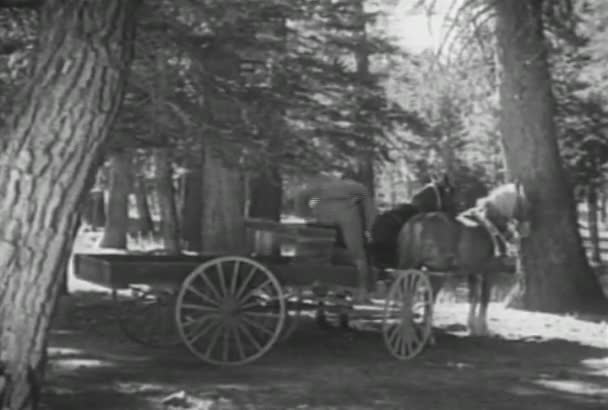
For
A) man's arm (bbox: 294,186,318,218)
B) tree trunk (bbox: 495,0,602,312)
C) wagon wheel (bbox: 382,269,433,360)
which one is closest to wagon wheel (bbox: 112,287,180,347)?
man's arm (bbox: 294,186,318,218)

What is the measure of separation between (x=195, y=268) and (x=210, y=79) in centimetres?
249

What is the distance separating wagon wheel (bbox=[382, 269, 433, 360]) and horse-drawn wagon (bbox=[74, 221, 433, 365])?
0.01m

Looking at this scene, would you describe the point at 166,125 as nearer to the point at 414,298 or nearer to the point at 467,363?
the point at 414,298

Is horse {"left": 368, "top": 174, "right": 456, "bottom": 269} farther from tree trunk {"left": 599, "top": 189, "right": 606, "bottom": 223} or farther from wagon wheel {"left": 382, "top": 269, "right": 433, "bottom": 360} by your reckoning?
tree trunk {"left": 599, "top": 189, "right": 606, "bottom": 223}

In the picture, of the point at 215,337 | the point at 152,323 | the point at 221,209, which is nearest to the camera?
the point at 215,337

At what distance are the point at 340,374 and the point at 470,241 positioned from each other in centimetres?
377

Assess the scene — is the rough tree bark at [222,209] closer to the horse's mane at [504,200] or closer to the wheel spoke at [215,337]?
the horse's mane at [504,200]

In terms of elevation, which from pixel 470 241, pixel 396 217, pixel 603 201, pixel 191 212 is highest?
pixel 603 201

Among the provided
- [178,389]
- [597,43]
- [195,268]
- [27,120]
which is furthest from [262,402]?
[597,43]

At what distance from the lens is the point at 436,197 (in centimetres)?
1361

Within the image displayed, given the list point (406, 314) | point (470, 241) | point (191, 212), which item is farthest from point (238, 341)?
point (191, 212)

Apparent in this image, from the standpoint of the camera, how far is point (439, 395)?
959 cm

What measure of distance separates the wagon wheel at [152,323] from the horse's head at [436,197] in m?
3.31

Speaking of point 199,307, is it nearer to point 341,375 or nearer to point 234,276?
point 234,276
